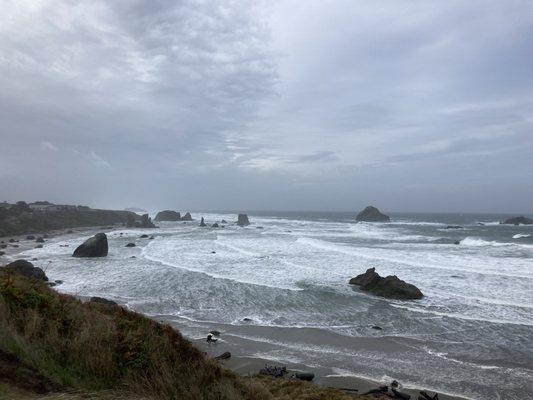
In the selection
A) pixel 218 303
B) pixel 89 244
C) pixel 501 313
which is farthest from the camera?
pixel 89 244

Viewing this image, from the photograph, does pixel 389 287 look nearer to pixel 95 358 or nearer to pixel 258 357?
pixel 258 357

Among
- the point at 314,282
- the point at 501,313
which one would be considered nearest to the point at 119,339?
the point at 501,313

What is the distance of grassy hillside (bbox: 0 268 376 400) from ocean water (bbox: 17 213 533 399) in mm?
6160

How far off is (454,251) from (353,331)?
28649mm

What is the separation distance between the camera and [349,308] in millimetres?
19766

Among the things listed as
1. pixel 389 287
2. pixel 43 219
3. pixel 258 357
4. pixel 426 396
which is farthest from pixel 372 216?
pixel 426 396

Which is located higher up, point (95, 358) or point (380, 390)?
point (95, 358)

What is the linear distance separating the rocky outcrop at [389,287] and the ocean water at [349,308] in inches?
26.2

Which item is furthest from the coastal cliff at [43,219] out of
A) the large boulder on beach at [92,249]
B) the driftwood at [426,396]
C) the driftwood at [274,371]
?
the driftwood at [426,396]

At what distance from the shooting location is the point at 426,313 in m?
18.6

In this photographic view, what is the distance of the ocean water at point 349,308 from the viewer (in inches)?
Result: 496

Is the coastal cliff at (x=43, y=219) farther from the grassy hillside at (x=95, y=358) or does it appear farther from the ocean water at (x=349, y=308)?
the grassy hillside at (x=95, y=358)

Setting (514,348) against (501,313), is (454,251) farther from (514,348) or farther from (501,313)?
(514,348)

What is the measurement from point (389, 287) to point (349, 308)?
3.71 meters
